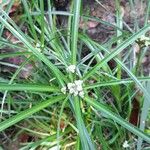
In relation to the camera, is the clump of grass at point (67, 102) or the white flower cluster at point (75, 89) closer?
the white flower cluster at point (75, 89)

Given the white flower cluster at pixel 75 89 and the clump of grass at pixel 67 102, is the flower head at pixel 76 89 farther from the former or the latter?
the clump of grass at pixel 67 102

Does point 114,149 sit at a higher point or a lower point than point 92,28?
lower

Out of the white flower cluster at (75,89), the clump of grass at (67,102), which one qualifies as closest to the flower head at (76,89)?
the white flower cluster at (75,89)

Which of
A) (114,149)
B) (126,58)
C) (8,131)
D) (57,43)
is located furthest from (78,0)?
(8,131)

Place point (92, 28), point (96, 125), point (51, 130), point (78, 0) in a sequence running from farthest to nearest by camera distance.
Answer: point (92, 28) → point (51, 130) → point (96, 125) → point (78, 0)

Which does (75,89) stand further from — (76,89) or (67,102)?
(67,102)

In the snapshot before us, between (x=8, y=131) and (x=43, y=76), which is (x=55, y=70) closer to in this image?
(x=43, y=76)

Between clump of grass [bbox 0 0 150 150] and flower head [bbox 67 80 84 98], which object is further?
clump of grass [bbox 0 0 150 150]

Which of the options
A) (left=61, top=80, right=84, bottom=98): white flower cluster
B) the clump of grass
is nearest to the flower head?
(left=61, top=80, right=84, bottom=98): white flower cluster

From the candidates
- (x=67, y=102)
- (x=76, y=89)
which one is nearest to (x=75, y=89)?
(x=76, y=89)

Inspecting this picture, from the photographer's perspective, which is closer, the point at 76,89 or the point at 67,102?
the point at 76,89

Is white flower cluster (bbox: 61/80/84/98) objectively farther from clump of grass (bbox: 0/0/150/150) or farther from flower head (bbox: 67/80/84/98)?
clump of grass (bbox: 0/0/150/150)
